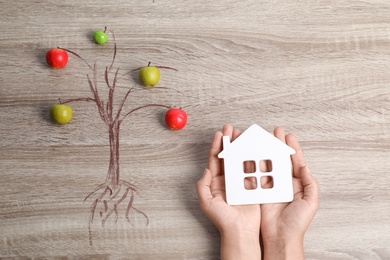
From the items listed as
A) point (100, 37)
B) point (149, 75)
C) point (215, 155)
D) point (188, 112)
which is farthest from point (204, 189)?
point (100, 37)

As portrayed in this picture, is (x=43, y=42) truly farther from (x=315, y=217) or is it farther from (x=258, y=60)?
(x=315, y=217)

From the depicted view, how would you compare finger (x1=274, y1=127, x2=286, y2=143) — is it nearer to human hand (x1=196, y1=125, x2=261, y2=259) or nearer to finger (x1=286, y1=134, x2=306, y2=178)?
finger (x1=286, y1=134, x2=306, y2=178)

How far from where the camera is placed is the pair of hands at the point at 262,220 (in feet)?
3.13

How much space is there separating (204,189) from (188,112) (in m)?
0.22

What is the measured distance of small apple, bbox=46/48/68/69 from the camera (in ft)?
3.43

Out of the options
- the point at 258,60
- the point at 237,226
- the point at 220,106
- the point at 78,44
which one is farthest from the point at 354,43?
the point at 78,44

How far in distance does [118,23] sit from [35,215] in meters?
0.55

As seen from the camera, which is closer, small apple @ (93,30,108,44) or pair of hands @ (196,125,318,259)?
pair of hands @ (196,125,318,259)

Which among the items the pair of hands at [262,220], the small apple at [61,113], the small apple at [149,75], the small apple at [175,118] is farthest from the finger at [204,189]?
the small apple at [61,113]

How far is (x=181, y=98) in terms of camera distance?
1077 mm

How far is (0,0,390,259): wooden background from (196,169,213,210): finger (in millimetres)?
59

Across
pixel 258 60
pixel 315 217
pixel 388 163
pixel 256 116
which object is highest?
pixel 258 60

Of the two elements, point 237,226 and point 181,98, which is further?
point 181,98

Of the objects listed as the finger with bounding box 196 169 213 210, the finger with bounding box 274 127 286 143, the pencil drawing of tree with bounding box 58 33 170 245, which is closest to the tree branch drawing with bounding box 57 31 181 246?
the pencil drawing of tree with bounding box 58 33 170 245
